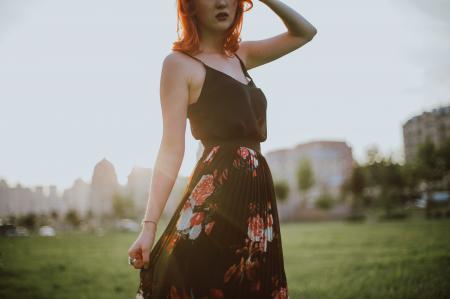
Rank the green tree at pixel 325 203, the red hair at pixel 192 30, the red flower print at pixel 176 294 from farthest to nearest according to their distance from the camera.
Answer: the green tree at pixel 325 203, the red hair at pixel 192 30, the red flower print at pixel 176 294

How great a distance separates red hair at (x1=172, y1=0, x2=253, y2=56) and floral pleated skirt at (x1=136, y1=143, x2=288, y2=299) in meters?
0.57

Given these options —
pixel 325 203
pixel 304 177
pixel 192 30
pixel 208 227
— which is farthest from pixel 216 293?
pixel 304 177

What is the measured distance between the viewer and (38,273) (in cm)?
831

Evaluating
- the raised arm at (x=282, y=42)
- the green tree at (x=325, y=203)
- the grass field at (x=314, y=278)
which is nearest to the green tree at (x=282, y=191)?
the green tree at (x=325, y=203)

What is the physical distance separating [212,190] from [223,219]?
14 centimetres

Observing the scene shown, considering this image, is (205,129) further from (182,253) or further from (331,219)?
(331,219)

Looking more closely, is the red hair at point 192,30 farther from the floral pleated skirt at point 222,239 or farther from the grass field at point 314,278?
the grass field at point 314,278

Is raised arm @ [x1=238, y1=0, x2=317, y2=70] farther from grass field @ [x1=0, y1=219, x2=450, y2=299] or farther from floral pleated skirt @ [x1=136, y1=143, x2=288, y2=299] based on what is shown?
grass field @ [x1=0, y1=219, x2=450, y2=299]

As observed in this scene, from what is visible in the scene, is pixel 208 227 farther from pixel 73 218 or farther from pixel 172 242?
pixel 73 218

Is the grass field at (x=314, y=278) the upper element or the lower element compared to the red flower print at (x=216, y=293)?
lower

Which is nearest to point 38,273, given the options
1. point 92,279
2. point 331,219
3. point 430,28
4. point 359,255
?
point 92,279

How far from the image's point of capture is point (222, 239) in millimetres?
1719

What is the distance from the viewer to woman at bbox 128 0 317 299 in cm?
167

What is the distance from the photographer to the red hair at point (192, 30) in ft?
6.58
